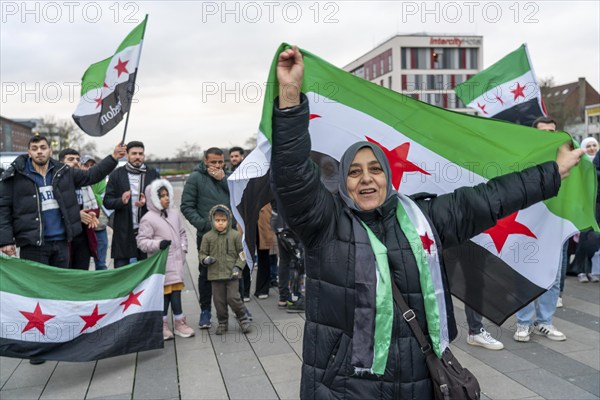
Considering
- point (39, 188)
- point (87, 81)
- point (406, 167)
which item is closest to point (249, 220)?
point (406, 167)

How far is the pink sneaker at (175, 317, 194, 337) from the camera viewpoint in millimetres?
5913

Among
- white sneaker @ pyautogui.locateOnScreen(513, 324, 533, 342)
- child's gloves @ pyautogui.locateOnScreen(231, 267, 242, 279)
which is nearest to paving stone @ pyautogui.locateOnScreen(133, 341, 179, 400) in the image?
child's gloves @ pyautogui.locateOnScreen(231, 267, 242, 279)

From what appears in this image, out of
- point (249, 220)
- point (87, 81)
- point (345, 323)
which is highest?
point (87, 81)

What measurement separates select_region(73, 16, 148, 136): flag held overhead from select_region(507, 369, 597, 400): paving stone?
467 cm

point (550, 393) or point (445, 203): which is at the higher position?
point (445, 203)

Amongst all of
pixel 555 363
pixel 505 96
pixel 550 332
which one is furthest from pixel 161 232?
pixel 505 96

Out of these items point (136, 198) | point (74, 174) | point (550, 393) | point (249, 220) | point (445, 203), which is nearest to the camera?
point (445, 203)

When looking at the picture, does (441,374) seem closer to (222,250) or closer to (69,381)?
(69,381)

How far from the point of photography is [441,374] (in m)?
2.26

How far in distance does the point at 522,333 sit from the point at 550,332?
1.04ft

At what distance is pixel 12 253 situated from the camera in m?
5.24

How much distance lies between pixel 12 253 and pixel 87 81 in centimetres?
206

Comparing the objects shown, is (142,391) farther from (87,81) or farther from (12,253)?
(87,81)

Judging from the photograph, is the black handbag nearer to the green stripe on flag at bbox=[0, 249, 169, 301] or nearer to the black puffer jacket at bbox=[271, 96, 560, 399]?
the black puffer jacket at bbox=[271, 96, 560, 399]
